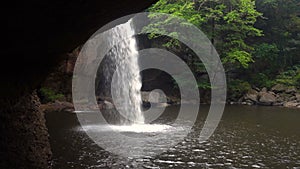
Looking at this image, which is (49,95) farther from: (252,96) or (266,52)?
(266,52)

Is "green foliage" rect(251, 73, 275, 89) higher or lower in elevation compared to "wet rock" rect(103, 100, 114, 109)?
higher

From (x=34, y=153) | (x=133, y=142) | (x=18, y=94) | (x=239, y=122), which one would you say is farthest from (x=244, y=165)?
(x=239, y=122)

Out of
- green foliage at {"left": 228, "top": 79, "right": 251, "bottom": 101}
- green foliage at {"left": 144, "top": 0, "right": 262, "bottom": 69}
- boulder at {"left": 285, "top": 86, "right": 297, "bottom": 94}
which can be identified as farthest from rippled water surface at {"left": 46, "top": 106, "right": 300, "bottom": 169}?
Answer: green foliage at {"left": 144, "top": 0, "right": 262, "bottom": 69}

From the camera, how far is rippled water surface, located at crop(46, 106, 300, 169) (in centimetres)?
777

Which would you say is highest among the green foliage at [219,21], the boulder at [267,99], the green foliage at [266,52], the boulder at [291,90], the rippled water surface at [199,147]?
the green foliage at [219,21]

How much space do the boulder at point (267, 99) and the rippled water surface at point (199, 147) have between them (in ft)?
26.2

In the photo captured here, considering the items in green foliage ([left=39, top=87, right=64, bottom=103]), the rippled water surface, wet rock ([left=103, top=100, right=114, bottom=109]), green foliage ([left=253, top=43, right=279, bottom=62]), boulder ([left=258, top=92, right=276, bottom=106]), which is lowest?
the rippled water surface

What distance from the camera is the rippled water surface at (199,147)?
306 inches

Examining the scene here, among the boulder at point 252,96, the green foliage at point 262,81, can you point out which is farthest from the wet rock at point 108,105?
the green foliage at point 262,81

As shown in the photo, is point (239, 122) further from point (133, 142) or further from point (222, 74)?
point (222, 74)

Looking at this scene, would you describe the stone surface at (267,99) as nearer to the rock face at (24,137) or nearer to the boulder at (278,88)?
the boulder at (278,88)

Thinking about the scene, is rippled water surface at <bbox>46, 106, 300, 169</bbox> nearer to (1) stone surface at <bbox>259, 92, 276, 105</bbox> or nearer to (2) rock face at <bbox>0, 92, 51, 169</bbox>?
(2) rock face at <bbox>0, 92, 51, 169</bbox>

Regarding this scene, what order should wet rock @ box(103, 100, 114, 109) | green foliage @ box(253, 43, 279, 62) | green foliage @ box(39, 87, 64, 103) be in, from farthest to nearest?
green foliage @ box(253, 43, 279, 62) < wet rock @ box(103, 100, 114, 109) < green foliage @ box(39, 87, 64, 103)

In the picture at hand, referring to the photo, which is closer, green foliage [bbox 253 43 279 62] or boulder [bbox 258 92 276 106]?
boulder [bbox 258 92 276 106]
